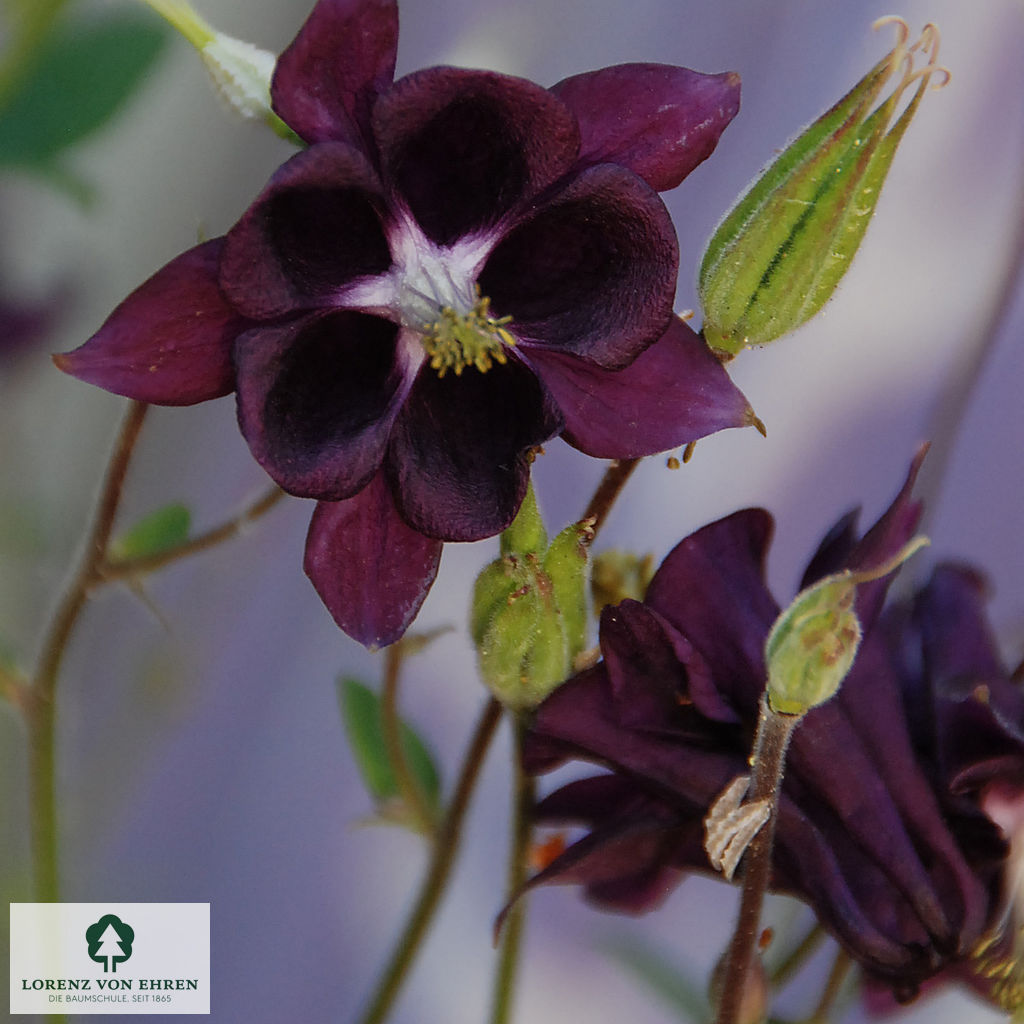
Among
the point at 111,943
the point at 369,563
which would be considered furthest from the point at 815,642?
the point at 111,943

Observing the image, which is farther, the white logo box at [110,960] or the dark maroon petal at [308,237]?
the white logo box at [110,960]

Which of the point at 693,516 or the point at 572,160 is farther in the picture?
the point at 693,516

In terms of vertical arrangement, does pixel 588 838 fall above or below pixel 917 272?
below

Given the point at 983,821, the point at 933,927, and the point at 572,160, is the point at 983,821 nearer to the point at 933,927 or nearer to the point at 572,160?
the point at 933,927

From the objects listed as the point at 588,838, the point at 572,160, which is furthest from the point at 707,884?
the point at 572,160

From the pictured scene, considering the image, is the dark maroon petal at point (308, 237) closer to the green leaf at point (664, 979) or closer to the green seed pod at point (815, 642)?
the green seed pod at point (815, 642)

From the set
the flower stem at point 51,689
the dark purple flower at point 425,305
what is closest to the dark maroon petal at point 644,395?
the dark purple flower at point 425,305

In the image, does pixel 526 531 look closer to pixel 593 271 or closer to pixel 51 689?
pixel 593 271
